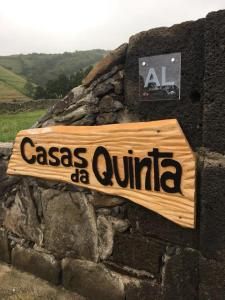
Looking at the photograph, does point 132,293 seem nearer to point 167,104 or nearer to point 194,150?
point 194,150

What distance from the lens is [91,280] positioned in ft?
8.16

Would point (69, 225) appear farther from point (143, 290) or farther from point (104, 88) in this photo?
point (104, 88)

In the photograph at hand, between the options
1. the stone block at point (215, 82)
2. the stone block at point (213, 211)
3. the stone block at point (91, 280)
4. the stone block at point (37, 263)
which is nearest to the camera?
the stone block at point (215, 82)

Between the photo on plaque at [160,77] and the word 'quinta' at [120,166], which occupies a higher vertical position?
the photo on plaque at [160,77]

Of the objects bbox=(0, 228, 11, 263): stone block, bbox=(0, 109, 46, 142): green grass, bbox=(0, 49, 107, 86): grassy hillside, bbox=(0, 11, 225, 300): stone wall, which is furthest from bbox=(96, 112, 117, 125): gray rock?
bbox=(0, 49, 107, 86): grassy hillside

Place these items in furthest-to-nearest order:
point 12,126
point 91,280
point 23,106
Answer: point 23,106 < point 12,126 < point 91,280

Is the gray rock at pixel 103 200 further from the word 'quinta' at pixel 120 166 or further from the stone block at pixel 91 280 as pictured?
the stone block at pixel 91 280

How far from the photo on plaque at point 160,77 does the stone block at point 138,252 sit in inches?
33.0

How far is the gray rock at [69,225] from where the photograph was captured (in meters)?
2.45

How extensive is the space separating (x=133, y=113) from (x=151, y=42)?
1.32 feet

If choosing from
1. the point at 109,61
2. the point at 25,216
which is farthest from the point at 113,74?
the point at 25,216

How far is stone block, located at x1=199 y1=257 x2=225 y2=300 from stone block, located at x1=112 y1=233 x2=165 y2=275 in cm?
27

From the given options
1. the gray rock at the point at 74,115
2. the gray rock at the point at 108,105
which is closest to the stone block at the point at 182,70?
the gray rock at the point at 108,105

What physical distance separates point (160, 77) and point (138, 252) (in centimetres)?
105
